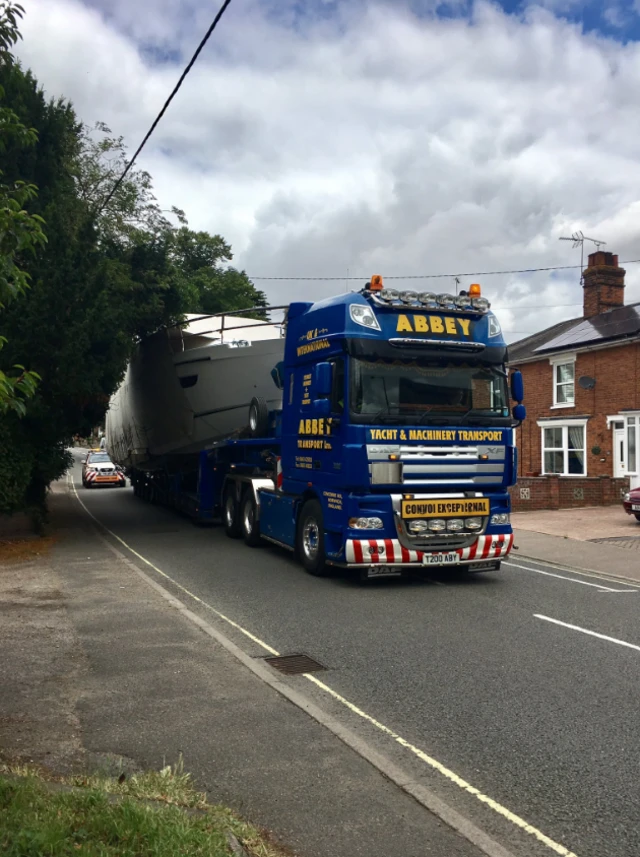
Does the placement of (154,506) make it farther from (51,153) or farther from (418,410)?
(418,410)

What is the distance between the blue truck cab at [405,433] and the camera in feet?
34.2

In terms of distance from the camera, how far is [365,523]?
10.3 m

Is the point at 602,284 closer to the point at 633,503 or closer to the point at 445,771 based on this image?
the point at 633,503

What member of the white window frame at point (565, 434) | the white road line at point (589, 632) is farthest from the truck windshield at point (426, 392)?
the white window frame at point (565, 434)

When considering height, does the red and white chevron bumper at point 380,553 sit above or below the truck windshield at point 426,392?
below

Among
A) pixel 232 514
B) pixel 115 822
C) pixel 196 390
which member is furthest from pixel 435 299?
pixel 115 822

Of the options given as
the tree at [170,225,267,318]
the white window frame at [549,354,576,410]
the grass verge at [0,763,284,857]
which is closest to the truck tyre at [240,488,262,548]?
the grass verge at [0,763,284,857]

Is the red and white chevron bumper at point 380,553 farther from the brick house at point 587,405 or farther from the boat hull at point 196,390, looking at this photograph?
the brick house at point 587,405

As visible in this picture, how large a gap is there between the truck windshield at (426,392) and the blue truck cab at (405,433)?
15 millimetres

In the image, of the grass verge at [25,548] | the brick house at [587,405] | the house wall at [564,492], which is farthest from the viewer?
the brick house at [587,405]

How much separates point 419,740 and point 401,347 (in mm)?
6309

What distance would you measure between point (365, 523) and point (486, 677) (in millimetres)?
3953

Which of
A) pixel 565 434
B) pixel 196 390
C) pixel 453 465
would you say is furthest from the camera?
pixel 565 434

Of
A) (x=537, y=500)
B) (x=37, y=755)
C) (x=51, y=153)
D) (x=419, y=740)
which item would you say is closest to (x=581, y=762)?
(x=419, y=740)
